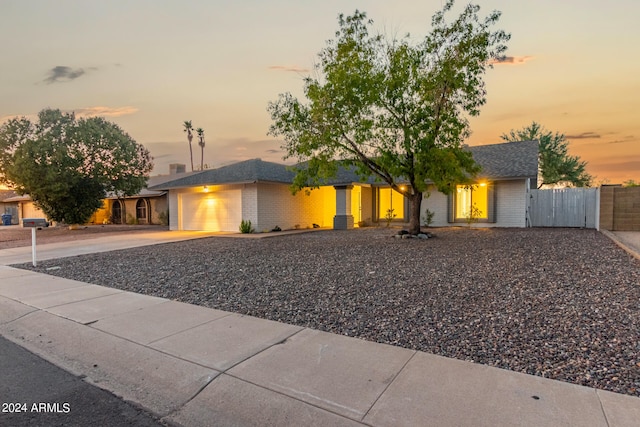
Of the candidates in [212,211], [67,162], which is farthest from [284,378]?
[67,162]

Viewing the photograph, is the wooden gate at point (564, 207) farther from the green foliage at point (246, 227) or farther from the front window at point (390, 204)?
the green foliage at point (246, 227)

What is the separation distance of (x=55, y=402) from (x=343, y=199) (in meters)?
17.1

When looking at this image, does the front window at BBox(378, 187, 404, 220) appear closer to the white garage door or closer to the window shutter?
the window shutter

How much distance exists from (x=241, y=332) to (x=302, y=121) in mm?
9565

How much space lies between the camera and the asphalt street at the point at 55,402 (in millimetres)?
2633

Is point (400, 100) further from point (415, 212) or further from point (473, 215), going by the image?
point (473, 215)

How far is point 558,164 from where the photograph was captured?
2845 centimetres

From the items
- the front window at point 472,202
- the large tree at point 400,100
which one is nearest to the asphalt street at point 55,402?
the large tree at point 400,100

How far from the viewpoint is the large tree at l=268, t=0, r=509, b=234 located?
1157cm

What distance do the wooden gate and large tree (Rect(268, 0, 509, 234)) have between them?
6.96 metres

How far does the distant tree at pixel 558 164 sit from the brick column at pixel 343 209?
19692 mm

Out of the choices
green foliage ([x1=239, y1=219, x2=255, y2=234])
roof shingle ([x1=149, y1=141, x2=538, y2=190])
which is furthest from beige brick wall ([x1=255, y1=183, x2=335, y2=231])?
roof shingle ([x1=149, y1=141, x2=538, y2=190])

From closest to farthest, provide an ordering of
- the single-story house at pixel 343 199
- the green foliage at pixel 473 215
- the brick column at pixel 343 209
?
the single-story house at pixel 343 199, the green foliage at pixel 473 215, the brick column at pixel 343 209

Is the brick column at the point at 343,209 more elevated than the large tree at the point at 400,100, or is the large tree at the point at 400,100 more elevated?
the large tree at the point at 400,100
